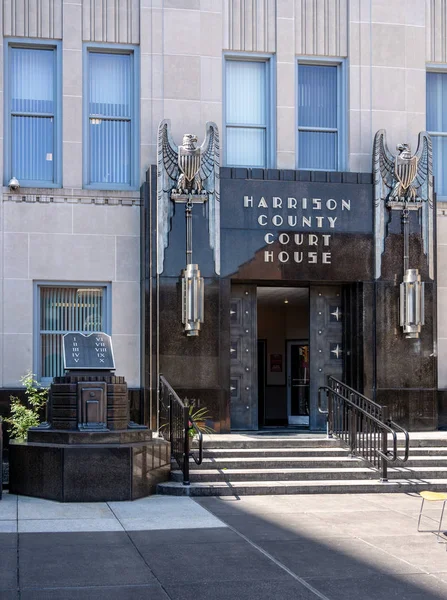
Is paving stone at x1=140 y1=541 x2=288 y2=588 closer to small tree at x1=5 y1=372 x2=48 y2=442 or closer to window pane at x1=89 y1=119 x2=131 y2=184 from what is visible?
small tree at x1=5 y1=372 x2=48 y2=442

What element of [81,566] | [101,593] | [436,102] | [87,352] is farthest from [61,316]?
[101,593]

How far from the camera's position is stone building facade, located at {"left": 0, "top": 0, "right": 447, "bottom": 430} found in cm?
1623

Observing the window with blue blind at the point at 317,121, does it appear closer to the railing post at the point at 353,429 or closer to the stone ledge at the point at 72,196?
the stone ledge at the point at 72,196

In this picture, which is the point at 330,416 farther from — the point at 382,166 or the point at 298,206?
the point at 382,166

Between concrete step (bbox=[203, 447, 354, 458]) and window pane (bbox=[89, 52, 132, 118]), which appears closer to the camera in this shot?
concrete step (bbox=[203, 447, 354, 458])

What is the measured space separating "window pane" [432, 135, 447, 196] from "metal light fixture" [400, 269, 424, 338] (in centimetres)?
242

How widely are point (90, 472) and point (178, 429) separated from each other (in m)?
1.84

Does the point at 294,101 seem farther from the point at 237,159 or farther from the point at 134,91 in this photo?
the point at 134,91

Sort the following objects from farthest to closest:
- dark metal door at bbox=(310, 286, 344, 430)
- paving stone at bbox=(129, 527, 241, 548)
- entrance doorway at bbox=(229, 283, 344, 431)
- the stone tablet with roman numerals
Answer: dark metal door at bbox=(310, 286, 344, 430) → entrance doorway at bbox=(229, 283, 344, 431) → the stone tablet with roman numerals → paving stone at bbox=(129, 527, 241, 548)

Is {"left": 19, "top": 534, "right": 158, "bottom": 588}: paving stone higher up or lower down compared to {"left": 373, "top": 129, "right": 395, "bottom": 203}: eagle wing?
lower down

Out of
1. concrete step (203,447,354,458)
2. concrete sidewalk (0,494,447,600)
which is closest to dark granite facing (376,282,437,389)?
concrete step (203,447,354,458)

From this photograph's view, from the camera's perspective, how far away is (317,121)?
17.5 m

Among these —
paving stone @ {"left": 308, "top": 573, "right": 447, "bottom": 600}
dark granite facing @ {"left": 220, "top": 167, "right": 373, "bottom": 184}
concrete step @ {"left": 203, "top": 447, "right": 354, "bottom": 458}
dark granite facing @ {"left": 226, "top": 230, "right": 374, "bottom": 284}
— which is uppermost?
dark granite facing @ {"left": 220, "top": 167, "right": 373, "bottom": 184}

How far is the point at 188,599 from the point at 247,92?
11.7 meters
